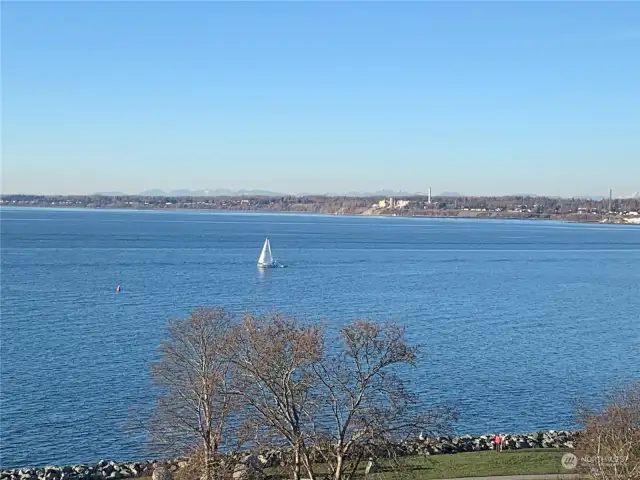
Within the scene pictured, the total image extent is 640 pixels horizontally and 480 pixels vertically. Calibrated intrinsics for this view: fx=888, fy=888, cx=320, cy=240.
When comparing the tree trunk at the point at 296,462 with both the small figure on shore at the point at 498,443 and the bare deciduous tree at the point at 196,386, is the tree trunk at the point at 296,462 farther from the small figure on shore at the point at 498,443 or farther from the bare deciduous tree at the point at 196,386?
the small figure on shore at the point at 498,443

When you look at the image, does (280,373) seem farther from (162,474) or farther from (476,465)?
(476,465)

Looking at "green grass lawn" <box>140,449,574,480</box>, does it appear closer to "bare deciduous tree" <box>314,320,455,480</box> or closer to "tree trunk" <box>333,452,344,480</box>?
"bare deciduous tree" <box>314,320,455,480</box>

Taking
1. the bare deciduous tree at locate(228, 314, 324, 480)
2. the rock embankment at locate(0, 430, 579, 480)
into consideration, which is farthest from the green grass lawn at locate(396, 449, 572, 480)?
the bare deciduous tree at locate(228, 314, 324, 480)

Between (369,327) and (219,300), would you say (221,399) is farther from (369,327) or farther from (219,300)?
(219,300)

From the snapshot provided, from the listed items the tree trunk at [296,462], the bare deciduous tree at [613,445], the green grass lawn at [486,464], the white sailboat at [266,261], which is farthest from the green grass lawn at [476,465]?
the white sailboat at [266,261]

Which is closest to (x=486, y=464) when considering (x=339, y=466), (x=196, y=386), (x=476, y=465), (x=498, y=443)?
(x=476, y=465)

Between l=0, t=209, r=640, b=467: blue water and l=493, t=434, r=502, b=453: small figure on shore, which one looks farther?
l=0, t=209, r=640, b=467: blue water
